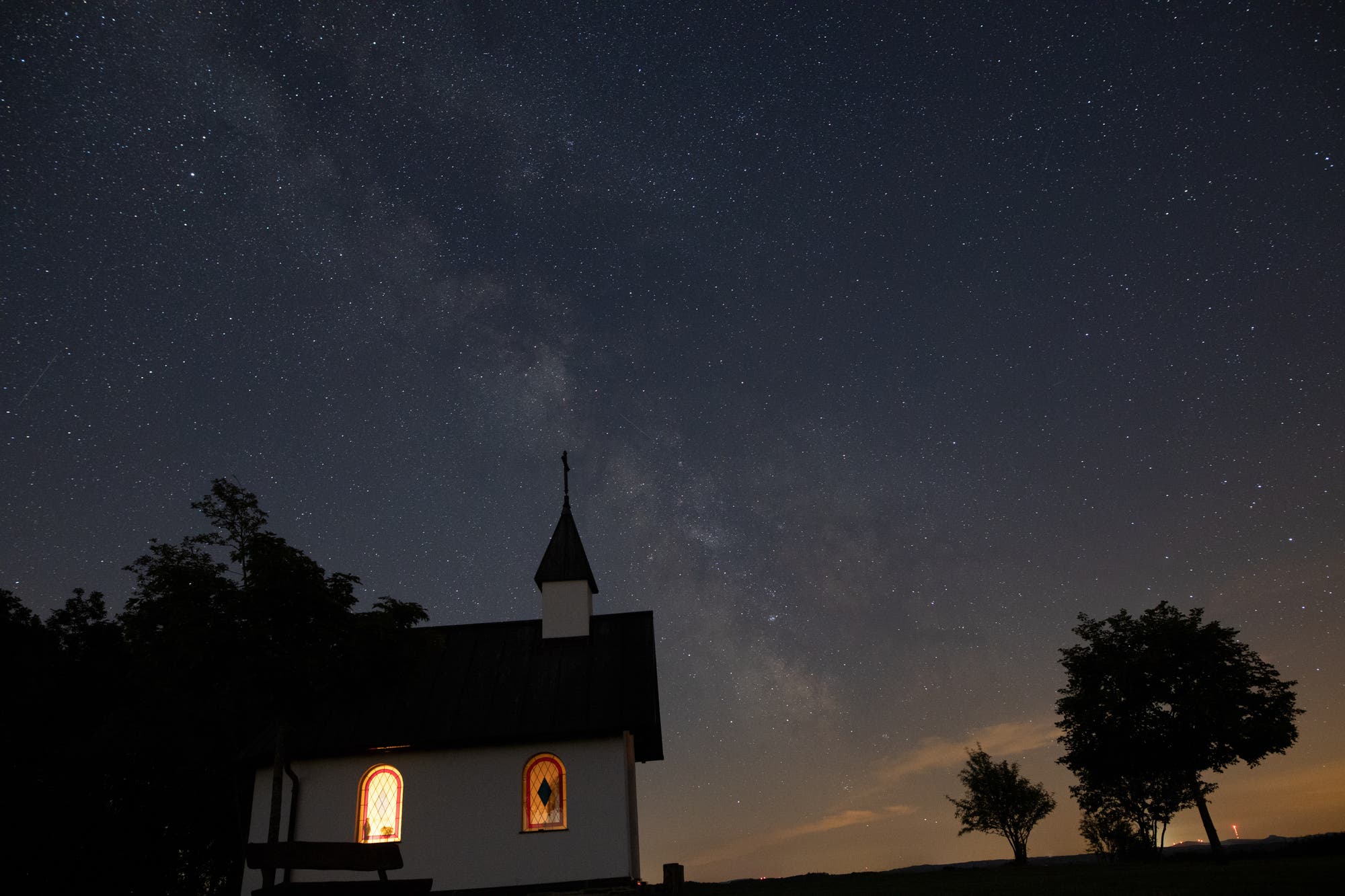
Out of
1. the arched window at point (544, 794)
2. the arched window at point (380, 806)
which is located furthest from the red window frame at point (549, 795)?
the arched window at point (380, 806)

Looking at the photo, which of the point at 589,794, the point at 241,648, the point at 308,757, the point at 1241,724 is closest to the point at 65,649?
the point at 308,757

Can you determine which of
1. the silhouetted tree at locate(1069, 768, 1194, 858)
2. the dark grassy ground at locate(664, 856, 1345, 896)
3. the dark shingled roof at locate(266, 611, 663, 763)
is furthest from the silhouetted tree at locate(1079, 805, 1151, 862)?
the dark shingled roof at locate(266, 611, 663, 763)

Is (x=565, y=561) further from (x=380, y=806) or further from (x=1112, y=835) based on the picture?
(x=1112, y=835)

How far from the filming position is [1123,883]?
18297 millimetres

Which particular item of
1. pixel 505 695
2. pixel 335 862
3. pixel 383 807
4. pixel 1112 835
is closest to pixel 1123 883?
pixel 505 695

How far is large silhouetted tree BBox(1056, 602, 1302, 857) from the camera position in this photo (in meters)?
34.2

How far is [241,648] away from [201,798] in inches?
800

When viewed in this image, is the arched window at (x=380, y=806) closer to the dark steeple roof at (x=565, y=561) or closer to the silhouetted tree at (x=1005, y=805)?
the dark steeple roof at (x=565, y=561)

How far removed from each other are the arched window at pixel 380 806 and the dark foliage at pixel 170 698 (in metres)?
2.92

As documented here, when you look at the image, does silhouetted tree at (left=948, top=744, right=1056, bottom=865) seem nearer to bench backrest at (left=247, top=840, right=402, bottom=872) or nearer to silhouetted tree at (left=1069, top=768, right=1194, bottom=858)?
silhouetted tree at (left=1069, top=768, right=1194, bottom=858)

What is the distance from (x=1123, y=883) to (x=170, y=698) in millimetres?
31635

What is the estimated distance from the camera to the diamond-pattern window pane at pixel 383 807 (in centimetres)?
2084

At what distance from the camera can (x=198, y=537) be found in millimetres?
18891

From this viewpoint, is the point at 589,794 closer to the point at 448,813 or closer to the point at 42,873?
the point at 448,813
